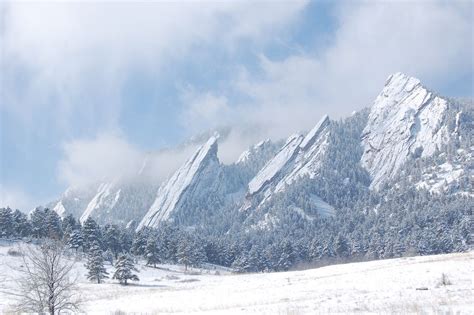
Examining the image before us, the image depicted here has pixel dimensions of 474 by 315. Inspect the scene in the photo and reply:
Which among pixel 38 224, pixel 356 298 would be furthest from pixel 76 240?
pixel 356 298

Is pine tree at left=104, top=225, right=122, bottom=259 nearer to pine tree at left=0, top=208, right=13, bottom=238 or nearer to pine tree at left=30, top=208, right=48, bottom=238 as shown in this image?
pine tree at left=30, top=208, right=48, bottom=238

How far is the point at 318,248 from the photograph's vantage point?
490ft

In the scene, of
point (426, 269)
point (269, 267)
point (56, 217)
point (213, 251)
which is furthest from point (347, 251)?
point (426, 269)

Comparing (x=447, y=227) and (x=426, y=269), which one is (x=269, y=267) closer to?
(x=447, y=227)

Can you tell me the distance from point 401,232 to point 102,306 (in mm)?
160206

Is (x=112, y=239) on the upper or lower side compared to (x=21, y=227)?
lower

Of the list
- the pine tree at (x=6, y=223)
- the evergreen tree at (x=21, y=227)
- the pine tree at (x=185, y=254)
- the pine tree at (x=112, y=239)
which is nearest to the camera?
the pine tree at (x=6, y=223)

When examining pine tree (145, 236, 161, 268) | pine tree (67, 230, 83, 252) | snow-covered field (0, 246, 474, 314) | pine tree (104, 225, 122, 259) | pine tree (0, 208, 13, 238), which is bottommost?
snow-covered field (0, 246, 474, 314)

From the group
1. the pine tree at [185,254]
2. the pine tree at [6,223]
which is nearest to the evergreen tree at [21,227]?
the pine tree at [6,223]

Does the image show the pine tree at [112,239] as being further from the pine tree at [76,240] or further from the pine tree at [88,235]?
the pine tree at [76,240]

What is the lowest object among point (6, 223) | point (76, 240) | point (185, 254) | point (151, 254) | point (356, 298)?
point (356, 298)

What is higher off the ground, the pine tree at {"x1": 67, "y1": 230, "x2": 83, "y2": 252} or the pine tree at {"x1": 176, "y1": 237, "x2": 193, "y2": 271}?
the pine tree at {"x1": 67, "y1": 230, "x2": 83, "y2": 252}

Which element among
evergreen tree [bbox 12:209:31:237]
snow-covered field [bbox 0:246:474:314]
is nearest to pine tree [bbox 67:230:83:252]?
evergreen tree [bbox 12:209:31:237]

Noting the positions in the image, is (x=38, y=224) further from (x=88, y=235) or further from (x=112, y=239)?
(x=112, y=239)
